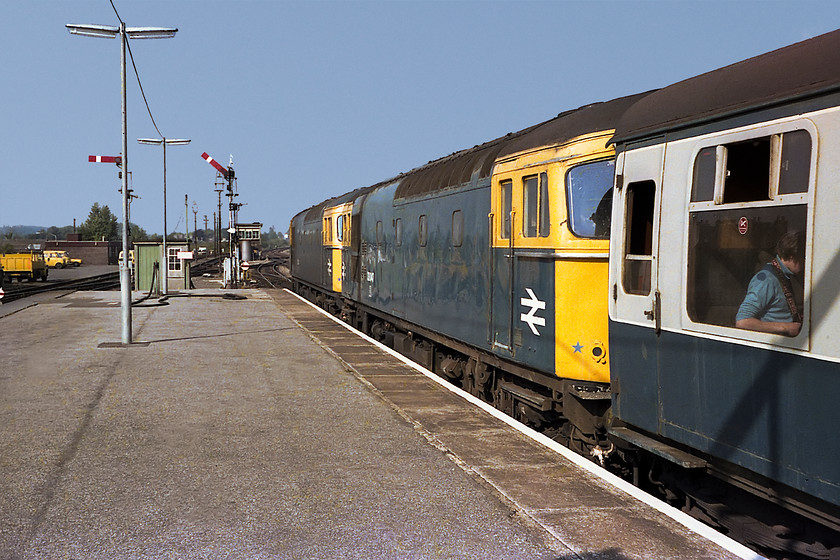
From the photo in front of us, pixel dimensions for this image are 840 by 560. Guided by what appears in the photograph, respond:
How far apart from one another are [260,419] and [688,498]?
489 cm

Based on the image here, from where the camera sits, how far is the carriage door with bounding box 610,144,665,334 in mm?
5977

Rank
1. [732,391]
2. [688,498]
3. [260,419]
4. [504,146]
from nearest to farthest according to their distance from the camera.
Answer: [732,391] < [688,498] < [260,419] < [504,146]

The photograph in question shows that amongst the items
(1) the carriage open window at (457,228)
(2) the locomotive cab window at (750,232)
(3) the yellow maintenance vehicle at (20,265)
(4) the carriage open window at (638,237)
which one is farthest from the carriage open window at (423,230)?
(3) the yellow maintenance vehicle at (20,265)

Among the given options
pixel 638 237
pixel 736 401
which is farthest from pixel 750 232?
pixel 638 237

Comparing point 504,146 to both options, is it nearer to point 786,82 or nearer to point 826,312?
point 786,82

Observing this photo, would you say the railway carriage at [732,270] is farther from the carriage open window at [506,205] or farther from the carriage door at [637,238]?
the carriage open window at [506,205]

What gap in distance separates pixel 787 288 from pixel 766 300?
0.60 feet

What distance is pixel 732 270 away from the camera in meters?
5.14

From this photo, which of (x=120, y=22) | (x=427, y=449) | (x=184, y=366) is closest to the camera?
(x=427, y=449)

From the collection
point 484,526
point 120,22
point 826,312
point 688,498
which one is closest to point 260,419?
point 484,526

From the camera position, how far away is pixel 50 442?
25.7ft

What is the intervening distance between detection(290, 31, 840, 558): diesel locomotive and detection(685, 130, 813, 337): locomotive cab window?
13mm

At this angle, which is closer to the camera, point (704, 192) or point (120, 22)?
point (704, 192)

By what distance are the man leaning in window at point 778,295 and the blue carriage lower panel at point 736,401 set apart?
16cm
